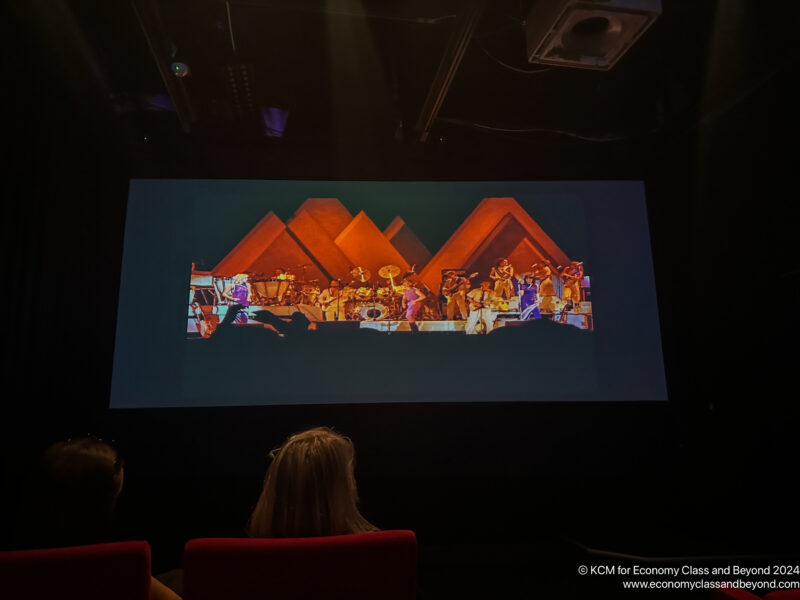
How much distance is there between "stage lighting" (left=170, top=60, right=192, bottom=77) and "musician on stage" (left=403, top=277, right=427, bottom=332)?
189 cm

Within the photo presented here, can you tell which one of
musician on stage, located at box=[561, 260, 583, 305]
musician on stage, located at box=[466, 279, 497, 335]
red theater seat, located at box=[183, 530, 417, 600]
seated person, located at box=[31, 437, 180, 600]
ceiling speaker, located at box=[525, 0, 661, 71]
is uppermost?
ceiling speaker, located at box=[525, 0, 661, 71]

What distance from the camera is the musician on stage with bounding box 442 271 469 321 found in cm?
358

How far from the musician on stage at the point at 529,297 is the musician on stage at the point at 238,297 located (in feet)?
6.28

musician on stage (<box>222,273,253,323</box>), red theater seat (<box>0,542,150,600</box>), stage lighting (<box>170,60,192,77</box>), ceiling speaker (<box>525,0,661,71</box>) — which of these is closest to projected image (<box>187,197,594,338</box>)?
musician on stage (<box>222,273,253,323</box>)

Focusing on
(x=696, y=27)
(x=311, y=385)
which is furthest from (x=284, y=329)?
(x=696, y=27)

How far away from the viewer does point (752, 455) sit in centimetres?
351

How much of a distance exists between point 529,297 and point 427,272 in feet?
2.48

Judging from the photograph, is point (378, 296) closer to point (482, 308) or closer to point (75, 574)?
point (482, 308)

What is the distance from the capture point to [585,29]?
2.72 metres

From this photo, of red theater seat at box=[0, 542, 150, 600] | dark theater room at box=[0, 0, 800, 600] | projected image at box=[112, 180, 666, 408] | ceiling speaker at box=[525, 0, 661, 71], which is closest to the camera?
red theater seat at box=[0, 542, 150, 600]

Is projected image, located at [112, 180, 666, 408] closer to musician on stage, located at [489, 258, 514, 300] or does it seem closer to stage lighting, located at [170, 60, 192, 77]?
musician on stage, located at [489, 258, 514, 300]

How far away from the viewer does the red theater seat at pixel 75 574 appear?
1.02m

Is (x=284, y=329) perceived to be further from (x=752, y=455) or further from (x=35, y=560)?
(x=752, y=455)

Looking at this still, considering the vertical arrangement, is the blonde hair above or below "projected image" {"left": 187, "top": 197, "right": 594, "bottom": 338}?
below
